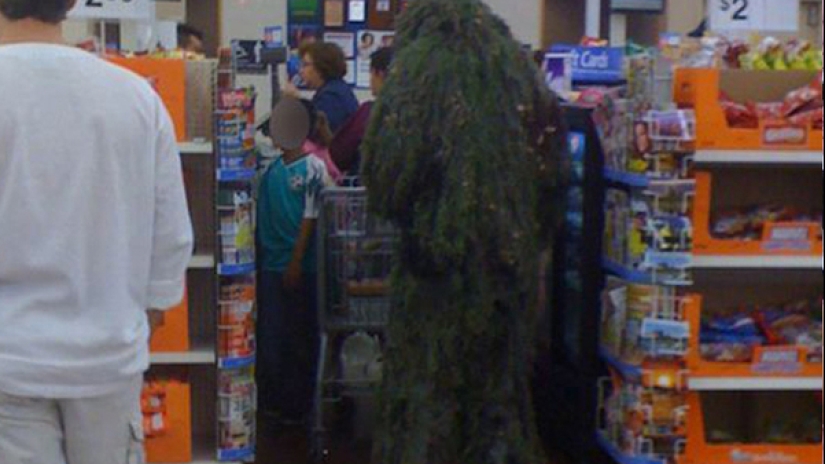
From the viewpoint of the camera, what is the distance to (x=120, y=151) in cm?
311

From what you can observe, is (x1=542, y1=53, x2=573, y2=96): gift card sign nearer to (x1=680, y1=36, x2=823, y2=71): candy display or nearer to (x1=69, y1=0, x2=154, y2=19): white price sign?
(x1=680, y1=36, x2=823, y2=71): candy display

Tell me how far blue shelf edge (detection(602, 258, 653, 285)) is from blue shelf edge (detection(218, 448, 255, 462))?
152 centimetres

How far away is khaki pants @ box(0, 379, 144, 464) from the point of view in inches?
120

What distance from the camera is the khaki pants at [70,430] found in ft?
10.0

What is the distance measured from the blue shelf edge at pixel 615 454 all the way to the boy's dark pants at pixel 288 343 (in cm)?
168

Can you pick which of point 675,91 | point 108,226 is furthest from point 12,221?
point 675,91

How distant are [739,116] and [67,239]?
2697 millimetres

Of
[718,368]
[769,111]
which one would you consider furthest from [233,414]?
[769,111]

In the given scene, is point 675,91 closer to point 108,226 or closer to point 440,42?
point 440,42

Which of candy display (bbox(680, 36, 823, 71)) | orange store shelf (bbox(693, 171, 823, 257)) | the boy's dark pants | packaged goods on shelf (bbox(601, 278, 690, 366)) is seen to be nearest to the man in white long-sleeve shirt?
packaged goods on shelf (bbox(601, 278, 690, 366))

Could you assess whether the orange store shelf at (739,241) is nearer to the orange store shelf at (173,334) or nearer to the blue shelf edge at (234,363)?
the blue shelf edge at (234,363)

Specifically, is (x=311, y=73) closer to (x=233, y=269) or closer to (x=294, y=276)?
(x=294, y=276)

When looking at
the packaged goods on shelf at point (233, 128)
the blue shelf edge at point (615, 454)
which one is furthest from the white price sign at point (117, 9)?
the blue shelf edge at point (615, 454)

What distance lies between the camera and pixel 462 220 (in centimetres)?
436
